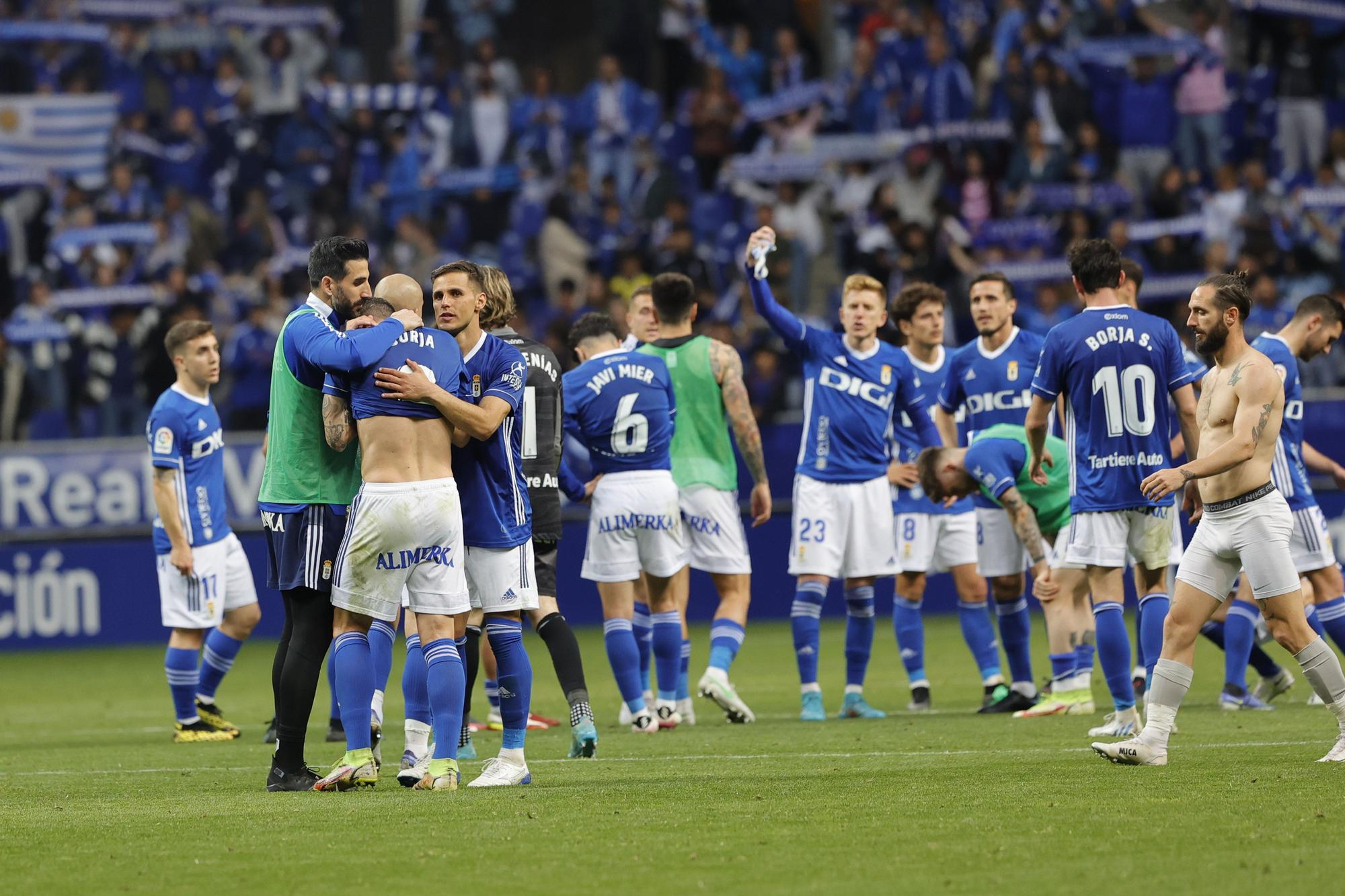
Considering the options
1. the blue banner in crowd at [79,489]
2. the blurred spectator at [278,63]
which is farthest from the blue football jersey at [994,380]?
the blurred spectator at [278,63]

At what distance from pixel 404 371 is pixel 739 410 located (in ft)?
13.7

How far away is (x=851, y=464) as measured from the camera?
11.4 m

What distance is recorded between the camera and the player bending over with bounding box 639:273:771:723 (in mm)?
11227

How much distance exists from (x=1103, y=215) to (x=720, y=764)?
1542 centimetres

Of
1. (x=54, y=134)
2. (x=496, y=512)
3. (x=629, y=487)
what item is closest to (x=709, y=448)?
(x=629, y=487)

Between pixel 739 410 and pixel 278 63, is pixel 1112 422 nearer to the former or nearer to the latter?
pixel 739 410

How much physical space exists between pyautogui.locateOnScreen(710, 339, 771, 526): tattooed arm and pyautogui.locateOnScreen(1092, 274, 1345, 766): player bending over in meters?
3.64

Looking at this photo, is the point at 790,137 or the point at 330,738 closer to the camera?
the point at 330,738

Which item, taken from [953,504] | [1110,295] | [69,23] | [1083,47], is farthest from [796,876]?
[69,23]

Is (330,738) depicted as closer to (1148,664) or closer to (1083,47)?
(1148,664)

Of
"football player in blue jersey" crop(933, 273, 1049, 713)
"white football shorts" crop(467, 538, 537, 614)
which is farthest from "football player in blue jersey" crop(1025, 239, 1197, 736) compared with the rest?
"white football shorts" crop(467, 538, 537, 614)

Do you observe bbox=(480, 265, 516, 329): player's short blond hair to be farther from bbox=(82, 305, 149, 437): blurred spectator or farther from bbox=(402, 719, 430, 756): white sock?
bbox=(82, 305, 149, 437): blurred spectator

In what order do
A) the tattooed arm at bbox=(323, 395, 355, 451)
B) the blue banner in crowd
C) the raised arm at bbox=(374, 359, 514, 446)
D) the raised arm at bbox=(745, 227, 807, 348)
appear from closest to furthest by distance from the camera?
the raised arm at bbox=(374, 359, 514, 446)
the tattooed arm at bbox=(323, 395, 355, 451)
the raised arm at bbox=(745, 227, 807, 348)
the blue banner in crowd

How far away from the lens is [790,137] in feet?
78.4
